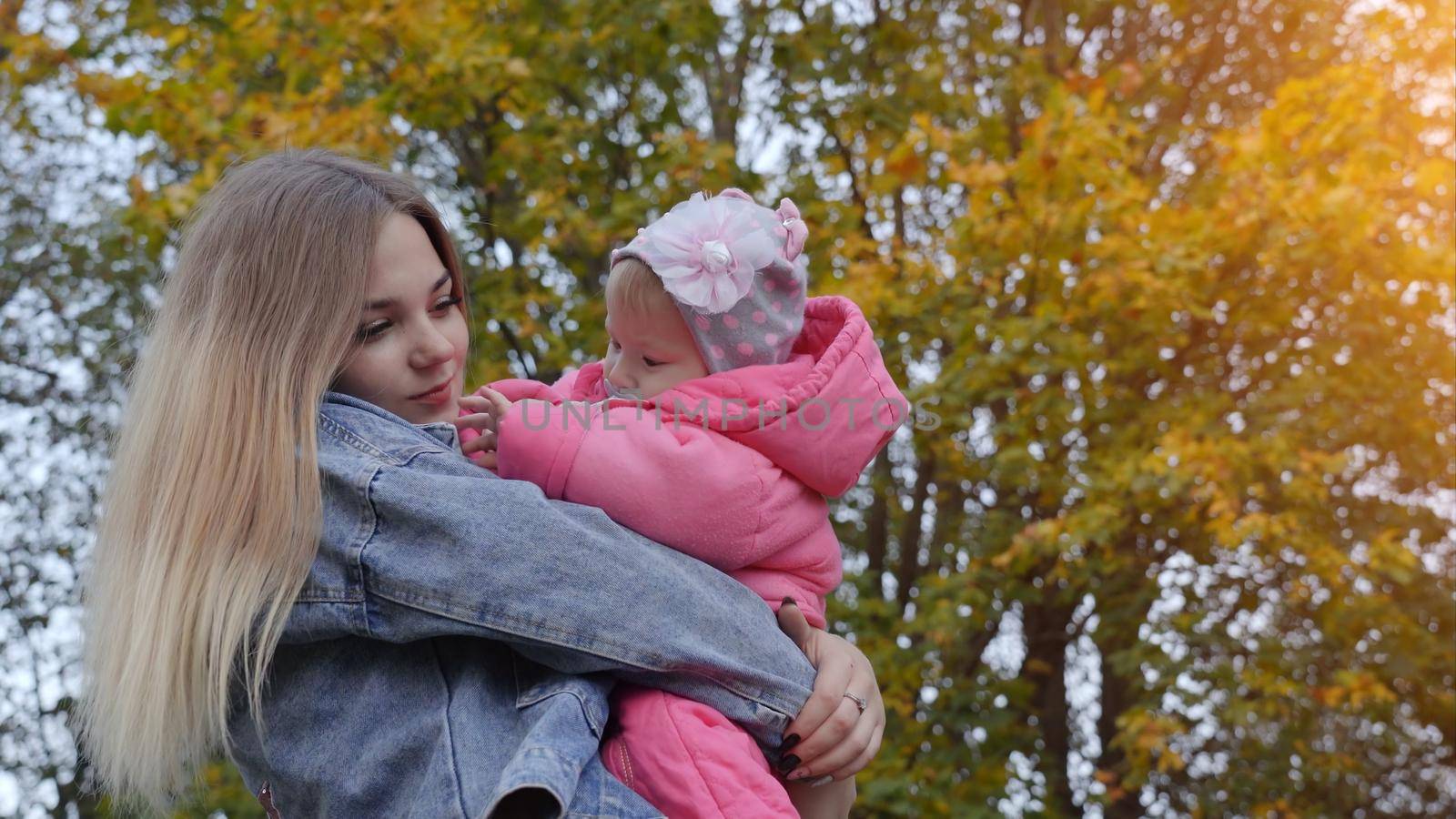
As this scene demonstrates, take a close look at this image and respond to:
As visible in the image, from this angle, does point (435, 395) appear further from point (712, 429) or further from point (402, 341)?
point (712, 429)

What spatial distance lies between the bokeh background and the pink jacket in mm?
2795

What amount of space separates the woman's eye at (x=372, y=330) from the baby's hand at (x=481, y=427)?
0.14 m

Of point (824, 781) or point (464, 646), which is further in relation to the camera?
point (824, 781)

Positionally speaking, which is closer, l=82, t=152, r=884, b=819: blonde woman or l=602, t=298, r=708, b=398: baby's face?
l=82, t=152, r=884, b=819: blonde woman

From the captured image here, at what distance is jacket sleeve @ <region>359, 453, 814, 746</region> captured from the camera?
1388mm

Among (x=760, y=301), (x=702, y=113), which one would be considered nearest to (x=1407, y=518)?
(x=702, y=113)

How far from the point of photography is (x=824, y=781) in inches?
64.2

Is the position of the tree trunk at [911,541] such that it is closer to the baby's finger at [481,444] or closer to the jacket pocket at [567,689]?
the baby's finger at [481,444]

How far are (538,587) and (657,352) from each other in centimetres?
46

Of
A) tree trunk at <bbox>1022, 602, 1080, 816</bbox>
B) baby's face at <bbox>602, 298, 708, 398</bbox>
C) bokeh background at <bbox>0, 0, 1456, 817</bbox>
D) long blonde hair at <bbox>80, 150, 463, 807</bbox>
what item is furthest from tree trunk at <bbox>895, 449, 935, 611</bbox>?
long blonde hair at <bbox>80, 150, 463, 807</bbox>

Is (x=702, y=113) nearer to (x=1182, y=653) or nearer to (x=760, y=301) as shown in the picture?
(x=1182, y=653)

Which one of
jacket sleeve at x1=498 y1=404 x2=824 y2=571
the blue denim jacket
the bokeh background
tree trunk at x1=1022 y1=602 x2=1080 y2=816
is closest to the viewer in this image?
the blue denim jacket

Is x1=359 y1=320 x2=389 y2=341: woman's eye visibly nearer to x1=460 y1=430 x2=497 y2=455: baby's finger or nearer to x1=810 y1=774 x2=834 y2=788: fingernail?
x1=460 y1=430 x2=497 y2=455: baby's finger

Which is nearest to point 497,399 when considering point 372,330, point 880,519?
point 372,330
